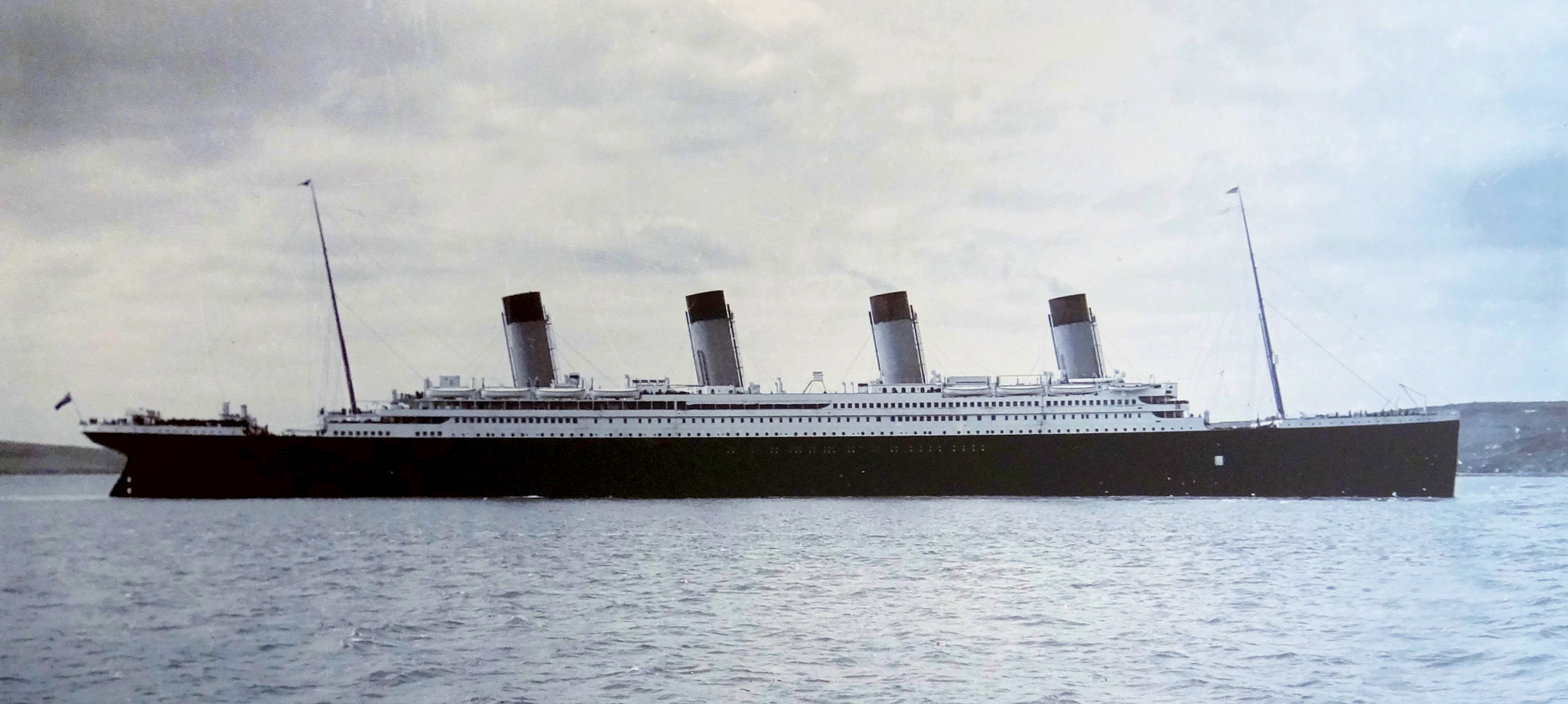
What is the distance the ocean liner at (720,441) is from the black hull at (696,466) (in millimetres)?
39

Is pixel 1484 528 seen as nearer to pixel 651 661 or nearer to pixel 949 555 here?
pixel 949 555

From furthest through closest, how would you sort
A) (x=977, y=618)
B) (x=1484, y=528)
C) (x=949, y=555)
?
1. (x=1484, y=528)
2. (x=949, y=555)
3. (x=977, y=618)

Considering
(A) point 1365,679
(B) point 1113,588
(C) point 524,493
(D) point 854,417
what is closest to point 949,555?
(B) point 1113,588

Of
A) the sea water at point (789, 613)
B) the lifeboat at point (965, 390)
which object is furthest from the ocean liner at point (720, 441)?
the sea water at point (789, 613)

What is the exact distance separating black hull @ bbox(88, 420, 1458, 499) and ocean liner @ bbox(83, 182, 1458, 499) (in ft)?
0.13

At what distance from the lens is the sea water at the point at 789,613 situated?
10211 millimetres

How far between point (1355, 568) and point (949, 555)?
209 inches

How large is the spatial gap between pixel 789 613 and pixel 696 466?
18586 mm

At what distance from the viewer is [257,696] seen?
9898 mm

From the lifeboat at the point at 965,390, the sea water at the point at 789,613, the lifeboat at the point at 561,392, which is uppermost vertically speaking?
the lifeboat at the point at 561,392

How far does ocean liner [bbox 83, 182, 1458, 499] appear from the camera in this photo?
102 feet

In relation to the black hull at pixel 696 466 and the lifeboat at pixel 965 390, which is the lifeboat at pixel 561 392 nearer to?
the black hull at pixel 696 466

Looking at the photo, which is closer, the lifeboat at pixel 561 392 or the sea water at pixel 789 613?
the sea water at pixel 789 613

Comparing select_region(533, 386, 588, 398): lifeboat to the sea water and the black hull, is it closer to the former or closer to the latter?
the black hull
